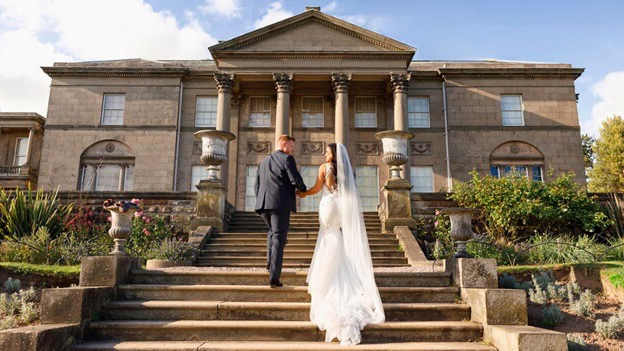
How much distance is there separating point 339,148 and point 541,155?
62.7 ft

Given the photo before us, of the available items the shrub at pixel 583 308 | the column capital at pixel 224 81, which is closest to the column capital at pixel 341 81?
the column capital at pixel 224 81

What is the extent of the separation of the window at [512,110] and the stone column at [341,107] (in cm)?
829

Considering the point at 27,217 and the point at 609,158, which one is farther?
the point at 609,158

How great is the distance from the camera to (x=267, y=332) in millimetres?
5176

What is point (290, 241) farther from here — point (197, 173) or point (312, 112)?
point (312, 112)

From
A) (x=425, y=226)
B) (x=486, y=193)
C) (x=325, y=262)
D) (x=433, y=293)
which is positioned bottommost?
(x=433, y=293)

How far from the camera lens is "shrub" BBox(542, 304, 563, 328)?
619 cm

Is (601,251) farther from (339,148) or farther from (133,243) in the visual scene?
(133,243)

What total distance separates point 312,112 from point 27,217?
14.7 meters

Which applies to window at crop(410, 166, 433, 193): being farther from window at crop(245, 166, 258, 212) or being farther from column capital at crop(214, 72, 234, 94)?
column capital at crop(214, 72, 234, 94)

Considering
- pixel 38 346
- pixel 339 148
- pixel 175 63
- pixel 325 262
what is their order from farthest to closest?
pixel 175 63
pixel 339 148
pixel 325 262
pixel 38 346

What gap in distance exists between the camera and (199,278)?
253 inches

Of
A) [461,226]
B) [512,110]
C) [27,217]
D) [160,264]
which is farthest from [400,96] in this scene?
[27,217]

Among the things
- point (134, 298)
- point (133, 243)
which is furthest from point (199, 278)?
point (133, 243)
